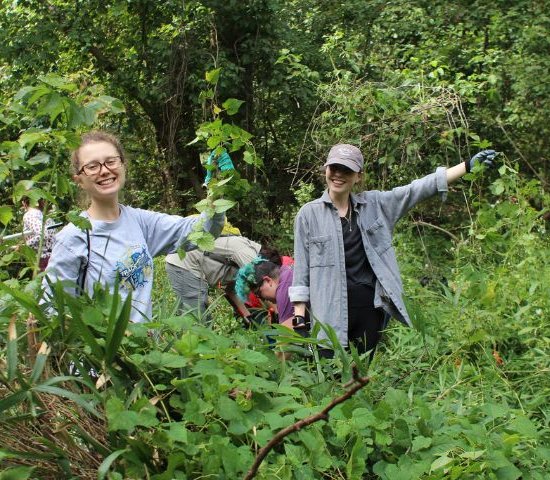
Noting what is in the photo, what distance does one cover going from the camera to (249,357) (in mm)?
2262

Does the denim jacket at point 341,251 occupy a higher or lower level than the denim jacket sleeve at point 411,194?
lower

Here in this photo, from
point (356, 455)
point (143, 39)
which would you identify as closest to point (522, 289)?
point (356, 455)

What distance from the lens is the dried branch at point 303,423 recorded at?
5.75ft

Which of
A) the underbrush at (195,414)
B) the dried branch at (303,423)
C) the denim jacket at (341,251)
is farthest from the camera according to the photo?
the denim jacket at (341,251)

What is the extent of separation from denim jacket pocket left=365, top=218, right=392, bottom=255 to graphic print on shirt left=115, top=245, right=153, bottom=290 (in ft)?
5.22

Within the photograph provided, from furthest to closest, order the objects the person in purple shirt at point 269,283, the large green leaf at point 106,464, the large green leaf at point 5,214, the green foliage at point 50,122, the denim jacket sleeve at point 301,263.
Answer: the person in purple shirt at point 269,283, the denim jacket sleeve at point 301,263, the large green leaf at point 5,214, the green foliage at point 50,122, the large green leaf at point 106,464

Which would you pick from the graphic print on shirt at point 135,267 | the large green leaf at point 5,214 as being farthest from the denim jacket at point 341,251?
the large green leaf at point 5,214

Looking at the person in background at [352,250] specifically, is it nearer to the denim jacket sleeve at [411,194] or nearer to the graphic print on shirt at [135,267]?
the denim jacket sleeve at [411,194]

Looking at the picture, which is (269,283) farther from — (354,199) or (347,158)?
(347,158)

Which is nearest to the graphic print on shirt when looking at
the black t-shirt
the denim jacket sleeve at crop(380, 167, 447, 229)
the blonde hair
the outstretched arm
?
the blonde hair

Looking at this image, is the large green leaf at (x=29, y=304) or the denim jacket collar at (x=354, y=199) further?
the denim jacket collar at (x=354, y=199)

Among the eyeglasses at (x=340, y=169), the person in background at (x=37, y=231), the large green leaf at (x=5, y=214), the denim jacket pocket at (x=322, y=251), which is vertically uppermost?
the eyeglasses at (x=340, y=169)

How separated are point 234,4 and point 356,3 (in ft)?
5.38

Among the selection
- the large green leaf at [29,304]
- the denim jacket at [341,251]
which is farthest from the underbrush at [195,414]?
the denim jacket at [341,251]
